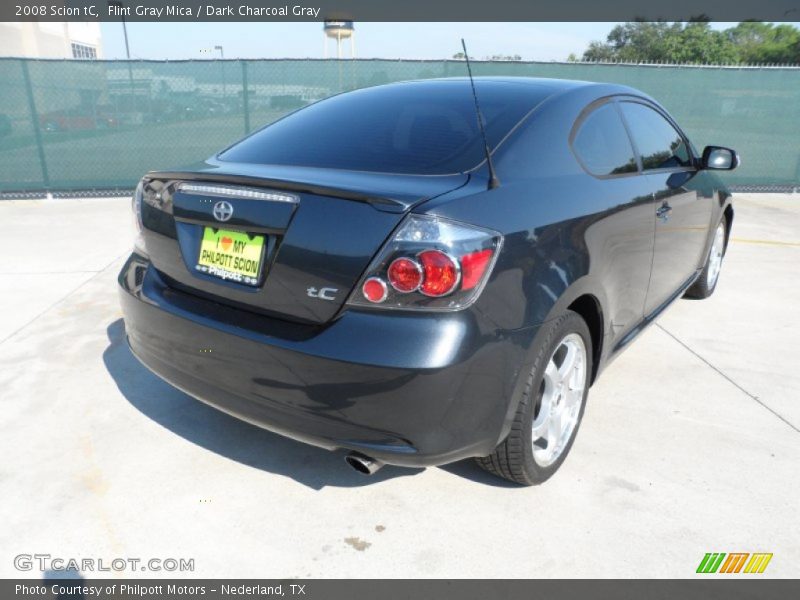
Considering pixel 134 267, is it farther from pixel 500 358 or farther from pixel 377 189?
pixel 500 358

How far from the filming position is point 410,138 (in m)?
2.44

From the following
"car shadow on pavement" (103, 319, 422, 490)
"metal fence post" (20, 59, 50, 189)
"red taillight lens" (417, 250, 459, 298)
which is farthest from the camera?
"metal fence post" (20, 59, 50, 189)

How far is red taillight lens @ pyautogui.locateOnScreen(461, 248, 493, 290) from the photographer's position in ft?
6.07

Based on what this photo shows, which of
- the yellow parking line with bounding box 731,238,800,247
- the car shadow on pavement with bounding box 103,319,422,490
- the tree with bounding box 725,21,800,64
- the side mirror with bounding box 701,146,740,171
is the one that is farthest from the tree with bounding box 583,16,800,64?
the car shadow on pavement with bounding box 103,319,422,490

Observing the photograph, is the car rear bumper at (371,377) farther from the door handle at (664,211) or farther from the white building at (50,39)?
the white building at (50,39)

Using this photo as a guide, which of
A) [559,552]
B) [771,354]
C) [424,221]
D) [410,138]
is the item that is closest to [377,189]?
[424,221]

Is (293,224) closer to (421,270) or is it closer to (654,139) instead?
(421,270)

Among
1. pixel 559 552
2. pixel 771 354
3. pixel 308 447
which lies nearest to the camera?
pixel 559 552

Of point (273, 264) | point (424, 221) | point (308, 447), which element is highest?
point (424, 221)

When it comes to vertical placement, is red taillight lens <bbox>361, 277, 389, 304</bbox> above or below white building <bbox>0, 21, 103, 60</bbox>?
above

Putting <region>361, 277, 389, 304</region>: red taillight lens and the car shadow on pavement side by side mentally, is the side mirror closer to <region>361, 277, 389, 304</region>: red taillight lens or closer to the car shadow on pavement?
the car shadow on pavement

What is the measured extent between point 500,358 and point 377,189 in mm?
663

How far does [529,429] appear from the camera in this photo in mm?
2195

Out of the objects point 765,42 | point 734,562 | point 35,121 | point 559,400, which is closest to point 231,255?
point 559,400
